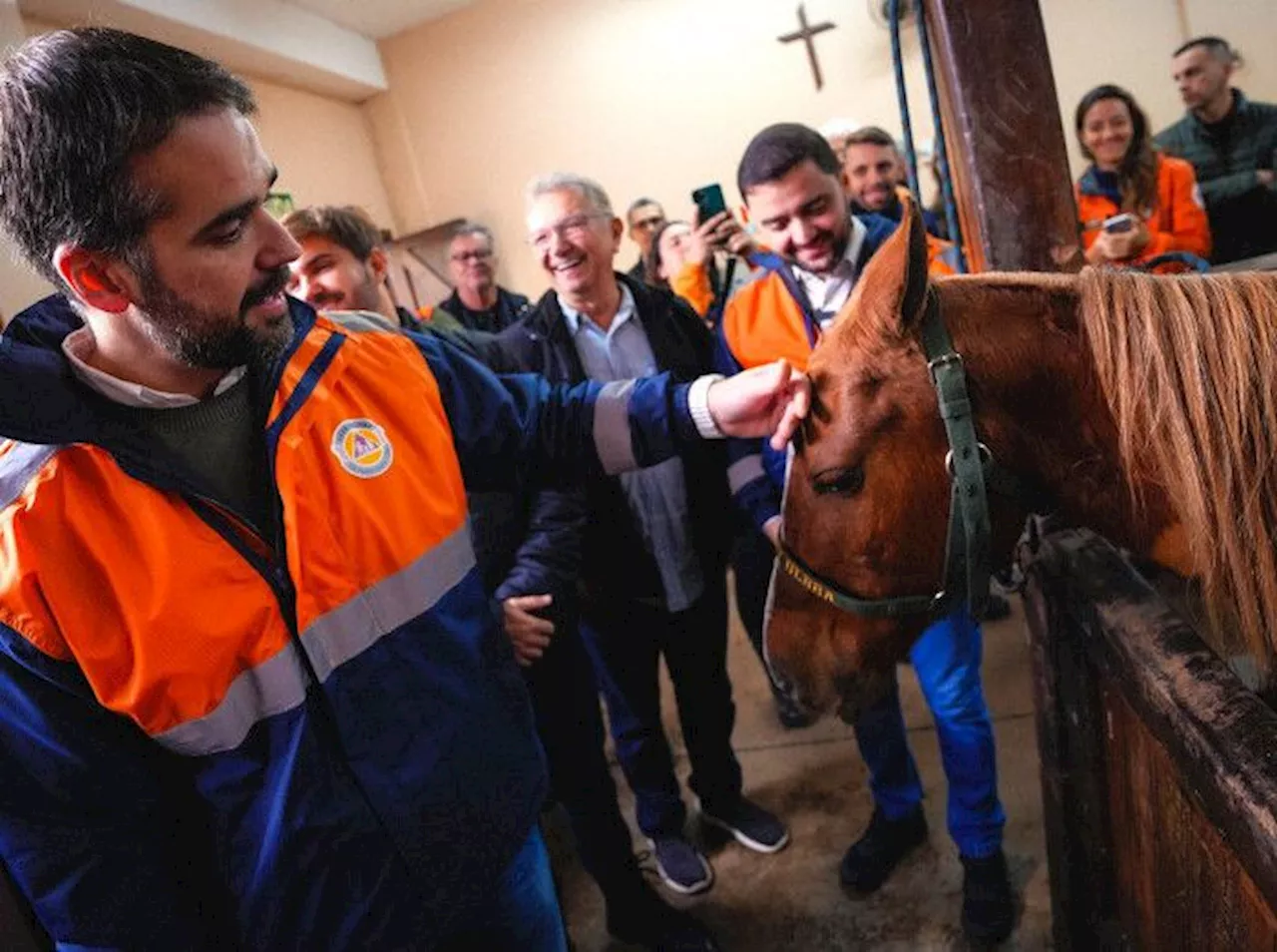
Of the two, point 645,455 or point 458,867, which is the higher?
point 645,455

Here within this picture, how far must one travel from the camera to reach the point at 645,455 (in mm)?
1388

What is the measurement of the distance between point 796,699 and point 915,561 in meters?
0.42

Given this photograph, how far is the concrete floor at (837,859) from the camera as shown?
2162 millimetres

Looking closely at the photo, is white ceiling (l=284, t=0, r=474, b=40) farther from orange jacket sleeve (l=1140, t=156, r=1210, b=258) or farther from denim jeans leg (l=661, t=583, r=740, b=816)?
denim jeans leg (l=661, t=583, r=740, b=816)

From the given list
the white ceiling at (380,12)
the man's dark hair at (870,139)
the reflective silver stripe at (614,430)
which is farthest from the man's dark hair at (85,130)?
the white ceiling at (380,12)

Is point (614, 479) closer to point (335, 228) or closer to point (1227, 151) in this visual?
point (335, 228)

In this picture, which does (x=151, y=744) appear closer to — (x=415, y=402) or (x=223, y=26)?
(x=415, y=402)

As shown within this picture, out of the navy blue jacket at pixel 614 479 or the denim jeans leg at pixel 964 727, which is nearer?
the denim jeans leg at pixel 964 727

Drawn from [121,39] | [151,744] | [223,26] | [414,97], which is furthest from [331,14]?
[151,744]

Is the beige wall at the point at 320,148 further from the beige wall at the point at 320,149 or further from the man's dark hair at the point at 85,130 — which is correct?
the man's dark hair at the point at 85,130

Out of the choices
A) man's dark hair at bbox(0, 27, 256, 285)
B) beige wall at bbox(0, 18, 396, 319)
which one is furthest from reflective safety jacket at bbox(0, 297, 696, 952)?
beige wall at bbox(0, 18, 396, 319)

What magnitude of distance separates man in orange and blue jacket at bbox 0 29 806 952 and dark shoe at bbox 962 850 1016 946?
4.49 ft

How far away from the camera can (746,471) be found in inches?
78.9

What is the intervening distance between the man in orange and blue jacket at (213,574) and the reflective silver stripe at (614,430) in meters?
0.24
